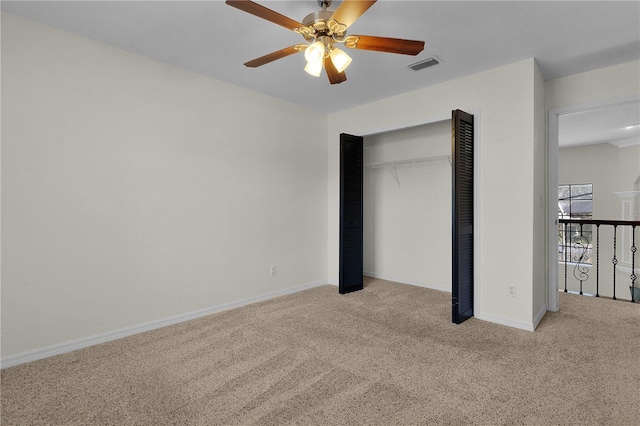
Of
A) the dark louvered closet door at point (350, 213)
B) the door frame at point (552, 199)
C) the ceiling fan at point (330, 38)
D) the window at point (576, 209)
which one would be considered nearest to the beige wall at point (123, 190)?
the dark louvered closet door at point (350, 213)

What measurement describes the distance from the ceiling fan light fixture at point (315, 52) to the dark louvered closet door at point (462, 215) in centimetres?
172

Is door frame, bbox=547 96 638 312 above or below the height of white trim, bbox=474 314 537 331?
above

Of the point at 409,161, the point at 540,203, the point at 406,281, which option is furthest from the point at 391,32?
the point at 406,281

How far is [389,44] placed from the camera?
6.39 feet

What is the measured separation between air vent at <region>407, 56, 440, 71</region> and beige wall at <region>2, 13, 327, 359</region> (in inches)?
67.7

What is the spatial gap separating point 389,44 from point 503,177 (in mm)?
1903

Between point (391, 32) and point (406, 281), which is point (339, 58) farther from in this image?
point (406, 281)

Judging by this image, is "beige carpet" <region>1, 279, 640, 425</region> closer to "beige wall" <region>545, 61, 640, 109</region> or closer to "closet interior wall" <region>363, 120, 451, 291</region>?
"closet interior wall" <region>363, 120, 451, 291</region>

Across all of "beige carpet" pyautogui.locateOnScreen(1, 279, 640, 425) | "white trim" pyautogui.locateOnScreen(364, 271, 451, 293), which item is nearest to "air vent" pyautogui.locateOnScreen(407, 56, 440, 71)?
"beige carpet" pyautogui.locateOnScreen(1, 279, 640, 425)

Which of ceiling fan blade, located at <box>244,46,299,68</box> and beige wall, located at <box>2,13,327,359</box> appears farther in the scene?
beige wall, located at <box>2,13,327,359</box>

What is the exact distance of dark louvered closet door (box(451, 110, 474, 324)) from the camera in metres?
3.07

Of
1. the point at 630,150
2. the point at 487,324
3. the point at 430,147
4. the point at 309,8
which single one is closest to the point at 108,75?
the point at 309,8

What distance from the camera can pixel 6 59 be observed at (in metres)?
2.22

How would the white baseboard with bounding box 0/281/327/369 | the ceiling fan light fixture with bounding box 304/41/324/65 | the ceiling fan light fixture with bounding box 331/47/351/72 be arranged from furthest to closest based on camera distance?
the white baseboard with bounding box 0/281/327/369
the ceiling fan light fixture with bounding box 331/47/351/72
the ceiling fan light fixture with bounding box 304/41/324/65
